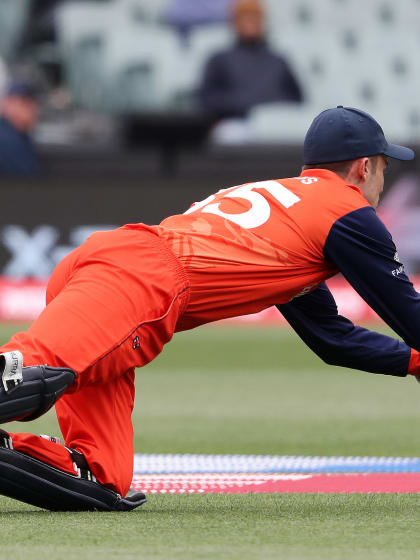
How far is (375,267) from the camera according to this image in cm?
386

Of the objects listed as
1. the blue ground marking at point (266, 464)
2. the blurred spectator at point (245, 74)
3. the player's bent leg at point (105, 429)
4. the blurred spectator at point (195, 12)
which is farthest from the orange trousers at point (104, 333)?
the blurred spectator at point (195, 12)

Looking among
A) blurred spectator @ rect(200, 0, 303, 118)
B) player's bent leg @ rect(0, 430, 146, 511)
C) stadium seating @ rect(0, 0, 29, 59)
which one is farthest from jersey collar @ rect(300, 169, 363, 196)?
stadium seating @ rect(0, 0, 29, 59)

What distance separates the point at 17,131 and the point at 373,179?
8.27 metres

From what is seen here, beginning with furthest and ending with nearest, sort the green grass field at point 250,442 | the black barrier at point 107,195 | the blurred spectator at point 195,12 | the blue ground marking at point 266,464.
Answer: the blurred spectator at point 195,12, the black barrier at point 107,195, the blue ground marking at point 266,464, the green grass field at point 250,442

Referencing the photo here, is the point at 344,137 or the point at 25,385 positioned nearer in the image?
the point at 25,385

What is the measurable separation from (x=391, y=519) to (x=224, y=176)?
28.2 feet

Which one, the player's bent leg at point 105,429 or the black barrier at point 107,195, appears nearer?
the player's bent leg at point 105,429

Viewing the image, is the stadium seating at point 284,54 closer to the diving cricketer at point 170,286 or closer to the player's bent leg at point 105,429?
the diving cricketer at point 170,286

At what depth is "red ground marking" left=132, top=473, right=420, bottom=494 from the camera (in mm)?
4504

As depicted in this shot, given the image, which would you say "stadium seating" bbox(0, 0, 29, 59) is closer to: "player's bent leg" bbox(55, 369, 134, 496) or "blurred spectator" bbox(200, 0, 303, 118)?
"blurred spectator" bbox(200, 0, 303, 118)

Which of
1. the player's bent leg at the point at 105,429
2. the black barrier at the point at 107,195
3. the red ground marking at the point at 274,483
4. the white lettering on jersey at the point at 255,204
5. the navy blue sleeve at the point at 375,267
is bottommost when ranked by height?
the black barrier at the point at 107,195

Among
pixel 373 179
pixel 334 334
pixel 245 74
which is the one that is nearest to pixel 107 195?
pixel 245 74

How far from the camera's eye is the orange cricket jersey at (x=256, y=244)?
3.89m

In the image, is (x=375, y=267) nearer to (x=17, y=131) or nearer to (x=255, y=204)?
(x=255, y=204)
